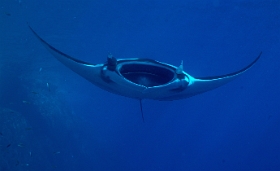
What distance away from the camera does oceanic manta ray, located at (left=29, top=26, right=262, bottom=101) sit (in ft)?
10.2

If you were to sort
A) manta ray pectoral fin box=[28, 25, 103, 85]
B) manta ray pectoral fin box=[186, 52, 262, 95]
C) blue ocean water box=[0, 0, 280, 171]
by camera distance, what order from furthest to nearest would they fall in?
blue ocean water box=[0, 0, 280, 171]
manta ray pectoral fin box=[186, 52, 262, 95]
manta ray pectoral fin box=[28, 25, 103, 85]

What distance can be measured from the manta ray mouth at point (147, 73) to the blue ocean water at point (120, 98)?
4.48 metres

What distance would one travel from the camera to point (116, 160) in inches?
815

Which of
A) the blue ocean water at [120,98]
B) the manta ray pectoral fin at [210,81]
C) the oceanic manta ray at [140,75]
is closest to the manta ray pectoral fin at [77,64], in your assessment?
the oceanic manta ray at [140,75]

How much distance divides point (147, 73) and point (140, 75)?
108 mm

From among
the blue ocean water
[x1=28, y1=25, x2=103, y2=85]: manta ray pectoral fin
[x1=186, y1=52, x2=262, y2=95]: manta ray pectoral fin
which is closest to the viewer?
[x1=28, y1=25, x2=103, y2=85]: manta ray pectoral fin

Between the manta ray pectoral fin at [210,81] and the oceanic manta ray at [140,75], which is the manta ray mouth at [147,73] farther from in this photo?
the manta ray pectoral fin at [210,81]

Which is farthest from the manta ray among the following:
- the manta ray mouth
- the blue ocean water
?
the blue ocean water

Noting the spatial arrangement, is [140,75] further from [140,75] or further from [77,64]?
[77,64]

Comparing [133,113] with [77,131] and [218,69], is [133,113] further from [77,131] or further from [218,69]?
[218,69]

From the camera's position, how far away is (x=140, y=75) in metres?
3.64

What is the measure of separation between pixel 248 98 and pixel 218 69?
731cm

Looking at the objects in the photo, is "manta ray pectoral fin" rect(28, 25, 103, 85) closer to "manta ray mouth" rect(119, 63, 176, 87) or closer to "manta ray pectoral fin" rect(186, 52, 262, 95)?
"manta ray mouth" rect(119, 63, 176, 87)

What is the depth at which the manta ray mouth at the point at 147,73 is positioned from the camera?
345cm
